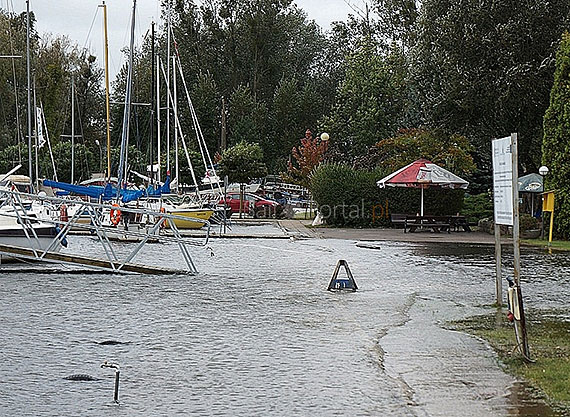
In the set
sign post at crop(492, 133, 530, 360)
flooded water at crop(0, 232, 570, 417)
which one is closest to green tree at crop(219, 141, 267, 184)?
flooded water at crop(0, 232, 570, 417)

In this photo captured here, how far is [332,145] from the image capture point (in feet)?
212

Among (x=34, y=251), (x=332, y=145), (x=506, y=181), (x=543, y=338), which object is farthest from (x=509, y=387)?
(x=332, y=145)

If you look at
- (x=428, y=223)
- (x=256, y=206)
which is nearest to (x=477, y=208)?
(x=428, y=223)

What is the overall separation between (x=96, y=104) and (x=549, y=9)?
5012 centimetres

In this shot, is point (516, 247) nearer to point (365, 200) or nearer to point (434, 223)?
point (434, 223)

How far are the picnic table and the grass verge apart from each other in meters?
22.5

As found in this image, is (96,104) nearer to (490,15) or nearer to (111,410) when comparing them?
(490,15)

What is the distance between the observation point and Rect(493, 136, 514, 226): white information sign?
12.2 metres

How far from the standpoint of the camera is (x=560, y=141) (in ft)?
108

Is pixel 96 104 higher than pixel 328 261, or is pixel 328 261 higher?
pixel 96 104

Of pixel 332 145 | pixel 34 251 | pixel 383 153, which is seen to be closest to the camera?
pixel 34 251

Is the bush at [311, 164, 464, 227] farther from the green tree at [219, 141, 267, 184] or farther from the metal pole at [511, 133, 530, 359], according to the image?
the metal pole at [511, 133, 530, 359]

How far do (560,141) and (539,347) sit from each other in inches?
918

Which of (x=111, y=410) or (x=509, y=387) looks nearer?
(x=111, y=410)
